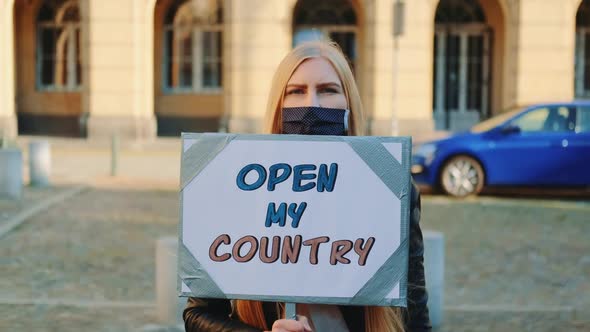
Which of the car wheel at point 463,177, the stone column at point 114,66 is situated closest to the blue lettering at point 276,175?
the car wheel at point 463,177

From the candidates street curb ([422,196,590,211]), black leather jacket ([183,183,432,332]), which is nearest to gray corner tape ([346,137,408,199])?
black leather jacket ([183,183,432,332])

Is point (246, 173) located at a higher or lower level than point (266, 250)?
higher

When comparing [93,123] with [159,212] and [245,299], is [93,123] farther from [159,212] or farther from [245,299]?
[245,299]

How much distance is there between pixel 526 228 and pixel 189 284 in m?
9.41

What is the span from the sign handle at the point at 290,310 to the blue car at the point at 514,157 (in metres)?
12.5

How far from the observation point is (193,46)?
26.7m

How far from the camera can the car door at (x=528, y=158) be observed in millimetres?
14820

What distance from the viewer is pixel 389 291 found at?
2592 millimetres

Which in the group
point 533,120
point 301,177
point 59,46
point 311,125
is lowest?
point 533,120

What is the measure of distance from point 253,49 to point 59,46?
6.48 meters

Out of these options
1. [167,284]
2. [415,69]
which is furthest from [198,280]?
[415,69]

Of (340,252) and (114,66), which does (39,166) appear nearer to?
(114,66)

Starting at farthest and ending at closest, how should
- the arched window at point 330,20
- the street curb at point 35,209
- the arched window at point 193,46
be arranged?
the arched window at point 193,46, the arched window at point 330,20, the street curb at point 35,209

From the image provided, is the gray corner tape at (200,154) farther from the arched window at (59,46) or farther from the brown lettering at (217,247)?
the arched window at (59,46)
